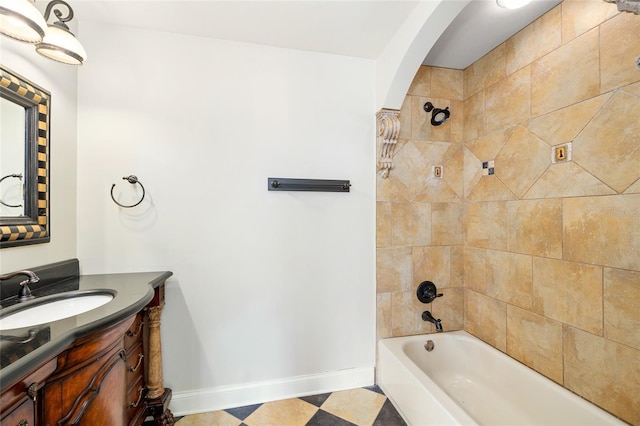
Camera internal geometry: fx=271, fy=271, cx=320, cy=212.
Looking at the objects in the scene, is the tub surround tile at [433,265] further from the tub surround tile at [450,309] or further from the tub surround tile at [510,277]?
the tub surround tile at [510,277]

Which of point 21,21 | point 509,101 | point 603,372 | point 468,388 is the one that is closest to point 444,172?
point 509,101

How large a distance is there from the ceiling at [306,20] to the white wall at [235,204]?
88 millimetres

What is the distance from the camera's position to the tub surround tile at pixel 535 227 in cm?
153

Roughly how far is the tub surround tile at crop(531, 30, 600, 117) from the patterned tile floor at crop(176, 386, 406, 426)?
207 centimetres

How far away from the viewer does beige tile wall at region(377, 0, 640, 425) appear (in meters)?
1.25

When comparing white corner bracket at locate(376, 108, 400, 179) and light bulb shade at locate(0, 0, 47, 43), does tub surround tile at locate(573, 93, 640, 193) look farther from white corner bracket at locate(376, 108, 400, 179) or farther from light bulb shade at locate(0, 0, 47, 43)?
light bulb shade at locate(0, 0, 47, 43)

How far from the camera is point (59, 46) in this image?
3.76 feet

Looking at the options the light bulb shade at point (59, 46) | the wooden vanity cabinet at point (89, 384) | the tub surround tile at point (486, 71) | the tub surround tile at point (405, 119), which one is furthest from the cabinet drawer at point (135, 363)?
the tub surround tile at point (486, 71)

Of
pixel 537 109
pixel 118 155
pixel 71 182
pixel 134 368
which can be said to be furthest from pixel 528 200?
pixel 71 182

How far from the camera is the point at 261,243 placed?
1827 millimetres

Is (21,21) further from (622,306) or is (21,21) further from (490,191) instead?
(622,306)

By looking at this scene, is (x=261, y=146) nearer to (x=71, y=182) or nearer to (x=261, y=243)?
(x=261, y=243)

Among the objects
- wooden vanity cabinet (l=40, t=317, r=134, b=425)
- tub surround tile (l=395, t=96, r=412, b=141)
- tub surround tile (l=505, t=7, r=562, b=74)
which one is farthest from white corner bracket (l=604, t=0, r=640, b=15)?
wooden vanity cabinet (l=40, t=317, r=134, b=425)

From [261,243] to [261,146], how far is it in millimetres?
652
